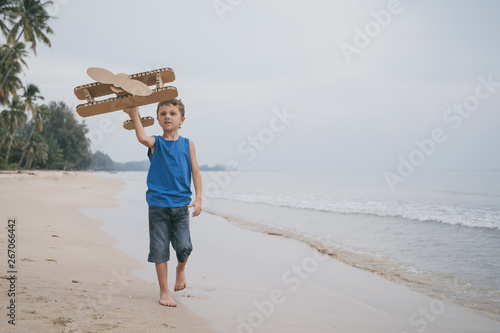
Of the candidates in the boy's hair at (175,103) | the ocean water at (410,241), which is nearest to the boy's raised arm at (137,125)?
the boy's hair at (175,103)

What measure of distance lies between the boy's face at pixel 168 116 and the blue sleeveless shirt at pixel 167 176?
0.12m

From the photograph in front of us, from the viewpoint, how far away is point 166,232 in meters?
3.14

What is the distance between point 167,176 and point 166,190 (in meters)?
0.12

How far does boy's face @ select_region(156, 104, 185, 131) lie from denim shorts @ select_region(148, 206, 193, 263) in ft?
2.36

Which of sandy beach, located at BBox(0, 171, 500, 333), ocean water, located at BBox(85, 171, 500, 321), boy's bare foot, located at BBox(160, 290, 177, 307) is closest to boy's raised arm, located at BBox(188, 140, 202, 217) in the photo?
boy's bare foot, located at BBox(160, 290, 177, 307)

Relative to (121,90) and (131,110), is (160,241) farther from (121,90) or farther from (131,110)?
(121,90)

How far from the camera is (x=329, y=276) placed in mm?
4512

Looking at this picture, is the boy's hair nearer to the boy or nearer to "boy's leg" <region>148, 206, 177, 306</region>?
the boy

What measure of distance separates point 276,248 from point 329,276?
181 cm

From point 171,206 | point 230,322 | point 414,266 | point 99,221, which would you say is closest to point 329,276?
point 414,266

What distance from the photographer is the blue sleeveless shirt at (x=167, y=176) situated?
3066mm

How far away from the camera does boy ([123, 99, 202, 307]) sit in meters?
3.06

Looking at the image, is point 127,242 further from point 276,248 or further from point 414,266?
point 414,266

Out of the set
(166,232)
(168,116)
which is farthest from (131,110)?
(166,232)
